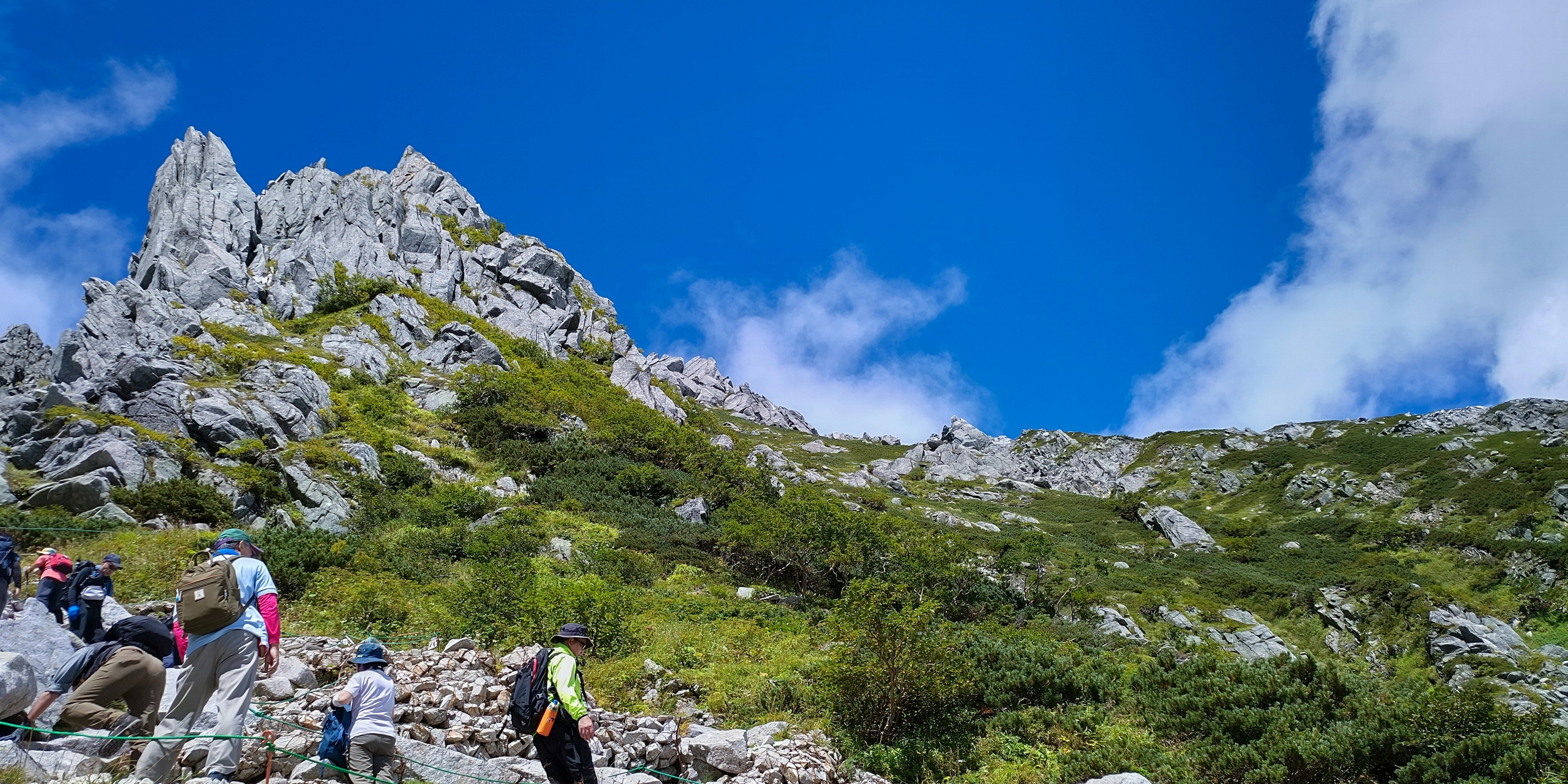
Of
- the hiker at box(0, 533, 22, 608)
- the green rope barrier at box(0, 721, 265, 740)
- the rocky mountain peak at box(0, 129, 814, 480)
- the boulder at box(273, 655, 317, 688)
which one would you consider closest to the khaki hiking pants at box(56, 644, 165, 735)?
the green rope barrier at box(0, 721, 265, 740)

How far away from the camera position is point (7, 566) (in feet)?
27.1

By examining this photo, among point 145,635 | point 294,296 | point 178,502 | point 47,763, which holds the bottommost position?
point 47,763

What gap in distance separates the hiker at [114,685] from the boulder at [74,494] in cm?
1399

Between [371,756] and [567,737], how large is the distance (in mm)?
1967

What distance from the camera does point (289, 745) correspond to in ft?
22.3

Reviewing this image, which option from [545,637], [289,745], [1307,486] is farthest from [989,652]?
[1307,486]

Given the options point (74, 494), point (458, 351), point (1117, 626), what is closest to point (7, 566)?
point (74, 494)

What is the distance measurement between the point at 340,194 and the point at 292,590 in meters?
58.3

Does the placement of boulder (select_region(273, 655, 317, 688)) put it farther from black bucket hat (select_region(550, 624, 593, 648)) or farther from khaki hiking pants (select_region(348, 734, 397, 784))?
black bucket hat (select_region(550, 624, 593, 648))

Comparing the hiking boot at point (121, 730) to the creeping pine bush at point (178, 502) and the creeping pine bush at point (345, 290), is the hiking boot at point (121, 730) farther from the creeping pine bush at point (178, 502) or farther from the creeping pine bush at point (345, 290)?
the creeping pine bush at point (345, 290)

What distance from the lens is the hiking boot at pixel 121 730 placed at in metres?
6.18

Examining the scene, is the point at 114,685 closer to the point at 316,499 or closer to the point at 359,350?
the point at 316,499

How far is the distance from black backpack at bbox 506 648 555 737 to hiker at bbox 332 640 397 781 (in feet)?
4.64

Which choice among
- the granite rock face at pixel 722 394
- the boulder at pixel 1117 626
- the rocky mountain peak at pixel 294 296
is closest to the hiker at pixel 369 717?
the rocky mountain peak at pixel 294 296
